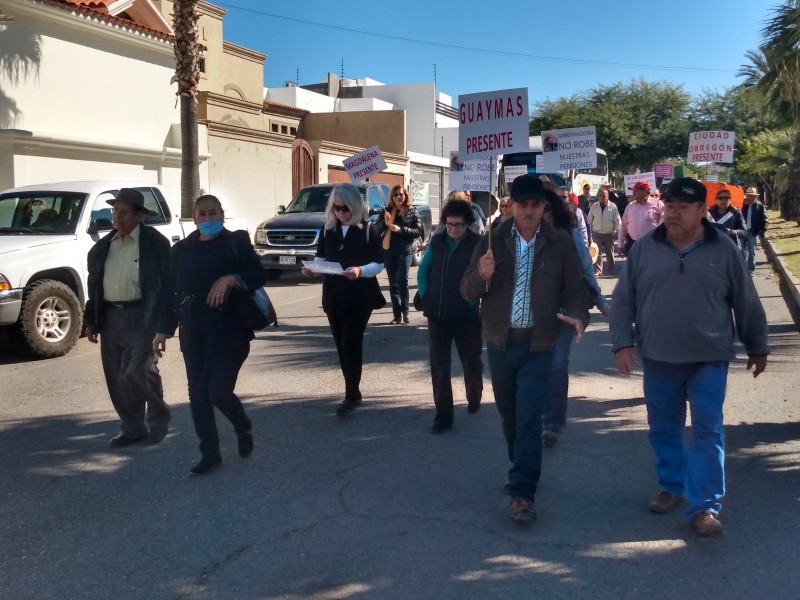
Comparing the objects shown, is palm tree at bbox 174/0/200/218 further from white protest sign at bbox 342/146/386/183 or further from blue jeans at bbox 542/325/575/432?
blue jeans at bbox 542/325/575/432

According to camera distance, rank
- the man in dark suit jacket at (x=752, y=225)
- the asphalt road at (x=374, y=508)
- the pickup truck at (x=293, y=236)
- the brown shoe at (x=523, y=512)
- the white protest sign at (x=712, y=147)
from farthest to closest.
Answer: the pickup truck at (x=293, y=236), the white protest sign at (x=712, y=147), the man in dark suit jacket at (x=752, y=225), the brown shoe at (x=523, y=512), the asphalt road at (x=374, y=508)

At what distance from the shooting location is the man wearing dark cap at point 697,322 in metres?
4.73

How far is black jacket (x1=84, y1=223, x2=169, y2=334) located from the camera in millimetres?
6316

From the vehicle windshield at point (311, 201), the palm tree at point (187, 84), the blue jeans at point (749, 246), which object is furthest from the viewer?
the vehicle windshield at point (311, 201)

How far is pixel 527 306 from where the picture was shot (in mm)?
5008

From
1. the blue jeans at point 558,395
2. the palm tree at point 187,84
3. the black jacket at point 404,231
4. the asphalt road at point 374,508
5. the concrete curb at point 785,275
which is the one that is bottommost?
the asphalt road at point 374,508

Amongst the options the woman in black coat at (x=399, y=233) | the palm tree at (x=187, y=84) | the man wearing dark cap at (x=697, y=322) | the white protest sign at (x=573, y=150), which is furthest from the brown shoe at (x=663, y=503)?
the palm tree at (x=187, y=84)

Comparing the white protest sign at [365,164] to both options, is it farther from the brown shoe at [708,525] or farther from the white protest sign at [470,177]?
the brown shoe at [708,525]

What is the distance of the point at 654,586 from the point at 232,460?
10.1 feet

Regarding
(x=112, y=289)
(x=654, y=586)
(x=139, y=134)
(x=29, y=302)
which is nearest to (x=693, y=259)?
(x=654, y=586)

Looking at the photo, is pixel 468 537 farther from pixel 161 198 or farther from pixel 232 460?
pixel 161 198

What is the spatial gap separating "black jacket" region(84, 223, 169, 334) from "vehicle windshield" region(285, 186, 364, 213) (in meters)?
12.9

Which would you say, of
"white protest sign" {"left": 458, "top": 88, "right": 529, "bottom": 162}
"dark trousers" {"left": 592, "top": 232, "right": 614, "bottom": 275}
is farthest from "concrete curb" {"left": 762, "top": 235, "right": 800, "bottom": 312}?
"white protest sign" {"left": 458, "top": 88, "right": 529, "bottom": 162}

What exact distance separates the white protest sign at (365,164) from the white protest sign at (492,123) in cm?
624
